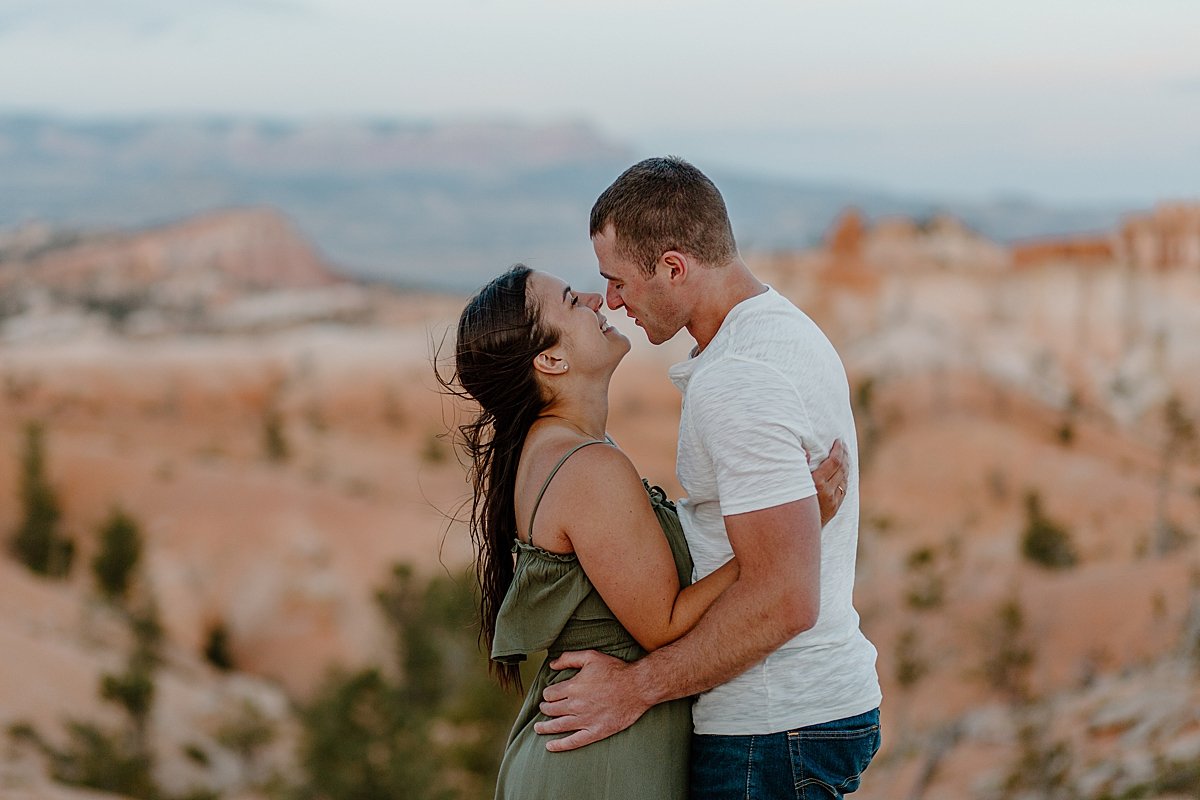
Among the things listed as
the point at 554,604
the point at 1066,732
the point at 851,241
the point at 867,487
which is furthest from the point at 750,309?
the point at 851,241

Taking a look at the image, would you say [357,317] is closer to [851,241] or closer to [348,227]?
[851,241]

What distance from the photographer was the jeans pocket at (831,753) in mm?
2443

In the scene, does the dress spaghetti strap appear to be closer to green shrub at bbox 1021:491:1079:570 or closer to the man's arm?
the man's arm

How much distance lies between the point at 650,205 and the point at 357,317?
3258 inches

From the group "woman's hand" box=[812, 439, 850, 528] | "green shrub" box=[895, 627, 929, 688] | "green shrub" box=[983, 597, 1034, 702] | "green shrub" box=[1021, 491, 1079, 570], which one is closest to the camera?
"woman's hand" box=[812, 439, 850, 528]

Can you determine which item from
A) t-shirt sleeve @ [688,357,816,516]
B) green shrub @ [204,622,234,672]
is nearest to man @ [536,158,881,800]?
t-shirt sleeve @ [688,357,816,516]

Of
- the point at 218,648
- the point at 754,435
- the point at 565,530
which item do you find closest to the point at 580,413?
the point at 565,530

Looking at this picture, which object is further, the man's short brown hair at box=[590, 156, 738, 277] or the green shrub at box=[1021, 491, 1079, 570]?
the green shrub at box=[1021, 491, 1079, 570]

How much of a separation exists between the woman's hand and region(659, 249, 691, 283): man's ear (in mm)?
486

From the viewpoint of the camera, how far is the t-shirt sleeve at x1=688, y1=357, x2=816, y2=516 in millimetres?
2252

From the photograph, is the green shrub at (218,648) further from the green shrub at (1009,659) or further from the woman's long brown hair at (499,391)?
the woman's long brown hair at (499,391)

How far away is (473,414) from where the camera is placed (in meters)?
2.96

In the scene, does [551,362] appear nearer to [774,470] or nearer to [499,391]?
[499,391]

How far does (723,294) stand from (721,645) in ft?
2.46
